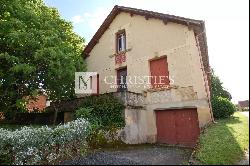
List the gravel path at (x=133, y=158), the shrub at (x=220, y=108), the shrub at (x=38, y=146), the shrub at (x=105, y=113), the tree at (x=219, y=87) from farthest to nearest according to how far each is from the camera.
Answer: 1. the tree at (x=219, y=87)
2. the shrub at (x=220, y=108)
3. the shrub at (x=105, y=113)
4. the shrub at (x=38, y=146)
5. the gravel path at (x=133, y=158)

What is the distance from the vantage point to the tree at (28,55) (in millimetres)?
14219

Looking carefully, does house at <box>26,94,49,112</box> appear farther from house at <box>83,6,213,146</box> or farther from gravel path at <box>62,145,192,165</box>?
gravel path at <box>62,145,192,165</box>

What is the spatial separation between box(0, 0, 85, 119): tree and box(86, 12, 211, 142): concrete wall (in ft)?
13.9

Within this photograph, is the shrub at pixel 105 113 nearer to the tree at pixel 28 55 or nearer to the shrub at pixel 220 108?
the tree at pixel 28 55

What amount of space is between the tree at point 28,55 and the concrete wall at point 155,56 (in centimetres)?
424

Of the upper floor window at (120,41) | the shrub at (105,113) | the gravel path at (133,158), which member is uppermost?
the upper floor window at (120,41)

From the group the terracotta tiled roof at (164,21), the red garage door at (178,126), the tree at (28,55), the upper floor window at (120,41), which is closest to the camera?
the tree at (28,55)

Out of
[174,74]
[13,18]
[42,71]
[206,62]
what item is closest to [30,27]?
[13,18]

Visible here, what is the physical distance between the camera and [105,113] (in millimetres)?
15141

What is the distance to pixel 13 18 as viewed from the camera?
→ 47.6 feet

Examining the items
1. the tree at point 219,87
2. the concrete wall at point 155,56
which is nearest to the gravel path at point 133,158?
the concrete wall at point 155,56

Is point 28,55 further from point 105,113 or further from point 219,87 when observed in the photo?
point 219,87

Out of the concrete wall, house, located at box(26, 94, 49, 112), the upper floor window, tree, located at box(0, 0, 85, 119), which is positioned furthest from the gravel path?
the upper floor window

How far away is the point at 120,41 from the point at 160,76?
502 cm
